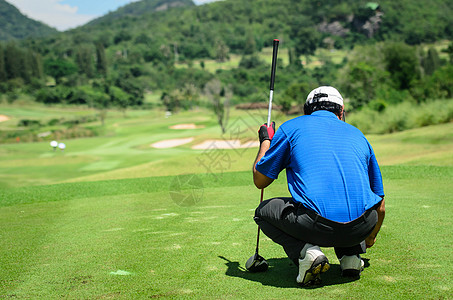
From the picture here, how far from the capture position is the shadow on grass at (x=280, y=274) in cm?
401

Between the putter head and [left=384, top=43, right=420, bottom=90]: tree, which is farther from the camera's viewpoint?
[left=384, top=43, right=420, bottom=90]: tree

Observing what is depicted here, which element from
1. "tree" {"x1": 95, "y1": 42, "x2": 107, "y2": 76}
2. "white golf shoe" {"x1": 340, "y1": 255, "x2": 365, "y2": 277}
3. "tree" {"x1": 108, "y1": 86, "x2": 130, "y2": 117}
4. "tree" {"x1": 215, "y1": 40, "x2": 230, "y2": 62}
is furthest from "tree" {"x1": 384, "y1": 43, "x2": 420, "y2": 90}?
"tree" {"x1": 95, "y1": 42, "x2": 107, "y2": 76}

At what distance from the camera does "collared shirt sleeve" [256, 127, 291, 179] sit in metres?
4.08

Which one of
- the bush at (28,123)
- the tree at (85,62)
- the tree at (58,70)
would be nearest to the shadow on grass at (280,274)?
the bush at (28,123)

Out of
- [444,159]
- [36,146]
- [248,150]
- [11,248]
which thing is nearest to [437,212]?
[11,248]

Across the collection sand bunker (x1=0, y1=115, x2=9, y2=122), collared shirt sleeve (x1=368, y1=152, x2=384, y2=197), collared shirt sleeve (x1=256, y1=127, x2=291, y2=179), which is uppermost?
→ collared shirt sleeve (x1=256, y1=127, x2=291, y2=179)

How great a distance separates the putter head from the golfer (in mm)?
272

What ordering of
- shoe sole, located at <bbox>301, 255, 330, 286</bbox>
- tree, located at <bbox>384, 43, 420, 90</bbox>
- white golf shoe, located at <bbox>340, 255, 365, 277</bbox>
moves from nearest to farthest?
shoe sole, located at <bbox>301, 255, 330, 286</bbox>
white golf shoe, located at <bbox>340, 255, 365, 277</bbox>
tree, located at <bbox>384, 43, 420, 90</bbox>

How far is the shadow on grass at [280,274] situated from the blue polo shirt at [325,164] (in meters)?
0.61

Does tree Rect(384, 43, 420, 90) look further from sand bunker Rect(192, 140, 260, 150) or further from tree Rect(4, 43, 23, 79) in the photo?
tree Rect(4, 43, 23, 79)

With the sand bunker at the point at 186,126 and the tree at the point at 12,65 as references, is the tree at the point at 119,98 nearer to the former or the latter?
the tree at the point at 12,65

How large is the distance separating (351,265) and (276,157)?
1139mm

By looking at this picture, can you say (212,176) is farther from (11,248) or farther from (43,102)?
(43,102)

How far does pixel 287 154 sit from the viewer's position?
4121 millimetres
